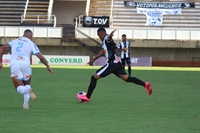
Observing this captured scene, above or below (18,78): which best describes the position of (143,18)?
above

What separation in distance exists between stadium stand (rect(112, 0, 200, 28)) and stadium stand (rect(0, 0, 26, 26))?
8.44 m

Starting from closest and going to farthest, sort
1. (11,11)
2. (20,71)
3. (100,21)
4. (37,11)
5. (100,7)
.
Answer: (20,71)
(100,21)
(11,11)
(37,11)
(100,7)

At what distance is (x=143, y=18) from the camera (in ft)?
167

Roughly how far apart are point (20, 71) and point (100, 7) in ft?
134

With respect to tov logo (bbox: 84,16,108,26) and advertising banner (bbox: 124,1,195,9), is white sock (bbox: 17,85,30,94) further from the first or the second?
advertising banner (bbox: 124,1,195,9)

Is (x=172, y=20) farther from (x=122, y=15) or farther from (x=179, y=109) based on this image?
(x=179, y=109)

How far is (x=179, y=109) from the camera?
1310 centimetres

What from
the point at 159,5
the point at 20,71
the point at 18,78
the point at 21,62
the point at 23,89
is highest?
the point at 159,5

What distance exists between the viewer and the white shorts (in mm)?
12445

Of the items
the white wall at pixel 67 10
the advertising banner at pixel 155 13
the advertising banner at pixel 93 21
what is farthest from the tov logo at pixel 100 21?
the white wall at pixel 67 10

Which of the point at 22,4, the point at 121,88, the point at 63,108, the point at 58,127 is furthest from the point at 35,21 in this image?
the point at 58,127

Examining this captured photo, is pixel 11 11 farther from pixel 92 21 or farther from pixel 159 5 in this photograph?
pixel 159 5

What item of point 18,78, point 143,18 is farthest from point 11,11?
point 18,78

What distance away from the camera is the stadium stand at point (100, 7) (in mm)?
52188
